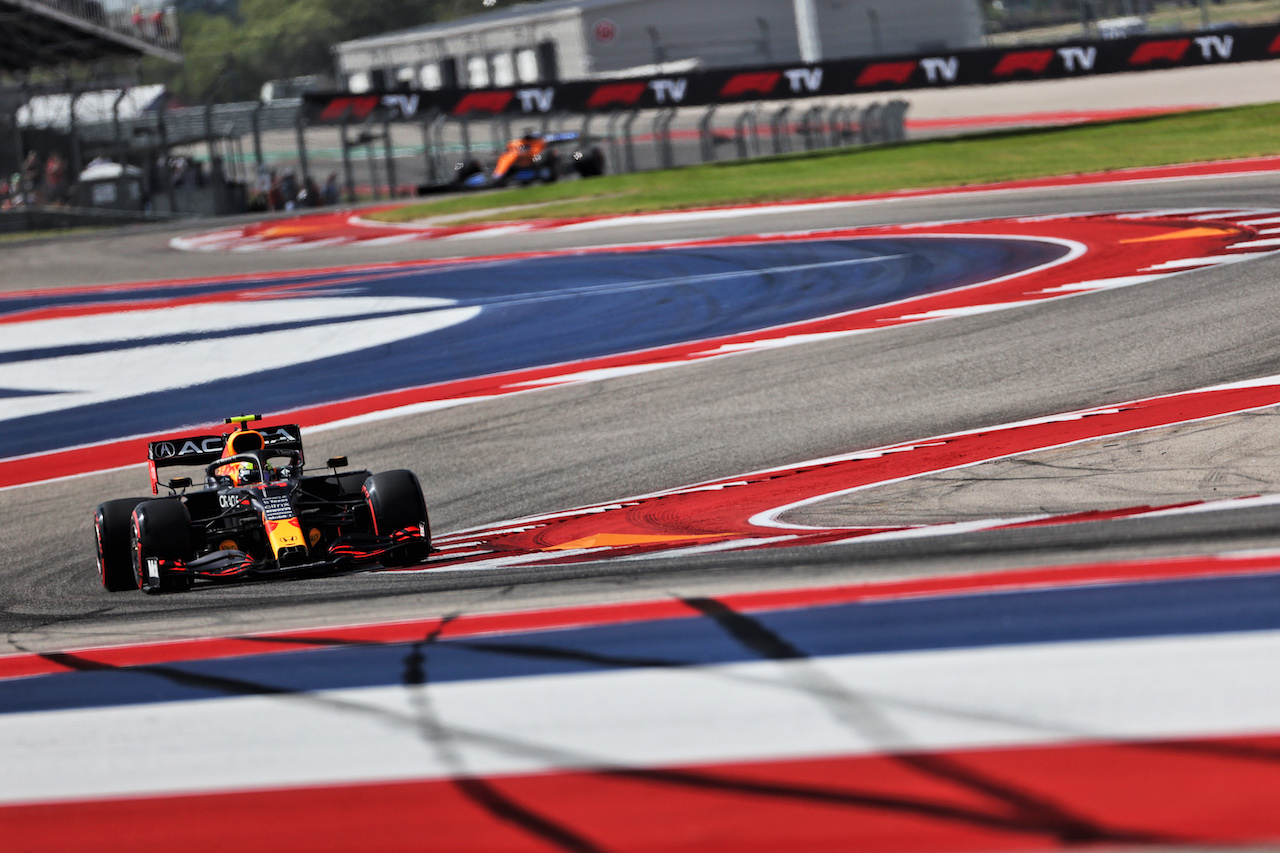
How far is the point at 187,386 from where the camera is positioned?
1257cm

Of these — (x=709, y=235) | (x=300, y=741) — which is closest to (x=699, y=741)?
(x=300, y=741)

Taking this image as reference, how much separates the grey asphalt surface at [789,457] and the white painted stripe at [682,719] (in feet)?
2.62

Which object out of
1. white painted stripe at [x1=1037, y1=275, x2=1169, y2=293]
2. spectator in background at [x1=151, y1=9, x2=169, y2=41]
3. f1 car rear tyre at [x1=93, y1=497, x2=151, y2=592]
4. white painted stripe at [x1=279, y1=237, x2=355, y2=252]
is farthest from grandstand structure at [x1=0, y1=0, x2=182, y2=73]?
f1 car rear tyre at [x1=93, y1=497, x2=151, y2=592]

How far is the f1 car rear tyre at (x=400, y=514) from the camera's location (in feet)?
21.4

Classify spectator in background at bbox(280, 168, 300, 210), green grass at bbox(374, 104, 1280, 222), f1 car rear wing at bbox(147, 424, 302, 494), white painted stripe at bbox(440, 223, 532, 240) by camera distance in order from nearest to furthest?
f1 car rear wing at bbox(147, 424, 302, 494)
white painted stripe at bbox(440, 223, 532, 240)
green grass at bbox(374, 104, 1280, 222)
spectator in background at bbox(280, 168, 300, 210)

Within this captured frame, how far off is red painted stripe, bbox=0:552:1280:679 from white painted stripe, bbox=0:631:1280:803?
0.45m

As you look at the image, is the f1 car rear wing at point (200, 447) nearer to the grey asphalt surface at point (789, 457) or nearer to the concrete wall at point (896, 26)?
the grey asphalt surface at point (789, 457)

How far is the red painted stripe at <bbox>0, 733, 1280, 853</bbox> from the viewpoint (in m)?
2.45

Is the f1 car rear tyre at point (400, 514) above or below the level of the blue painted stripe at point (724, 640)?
below

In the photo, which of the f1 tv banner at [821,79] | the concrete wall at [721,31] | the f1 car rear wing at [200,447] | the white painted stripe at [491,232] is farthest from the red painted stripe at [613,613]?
the concrete wall at [721,31]

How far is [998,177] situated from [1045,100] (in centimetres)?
1747

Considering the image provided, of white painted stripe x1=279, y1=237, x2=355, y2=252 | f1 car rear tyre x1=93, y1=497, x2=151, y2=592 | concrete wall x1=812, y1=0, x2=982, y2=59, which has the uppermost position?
concrete wall x1=812, y1=0, x2=982, y2=59

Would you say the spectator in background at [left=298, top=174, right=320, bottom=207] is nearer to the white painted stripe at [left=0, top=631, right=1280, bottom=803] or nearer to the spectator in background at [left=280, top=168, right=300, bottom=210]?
the spectator in background at [left=280, top=168, right=300, bottom=210]

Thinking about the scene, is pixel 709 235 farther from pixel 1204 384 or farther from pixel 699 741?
pixel 699 741
